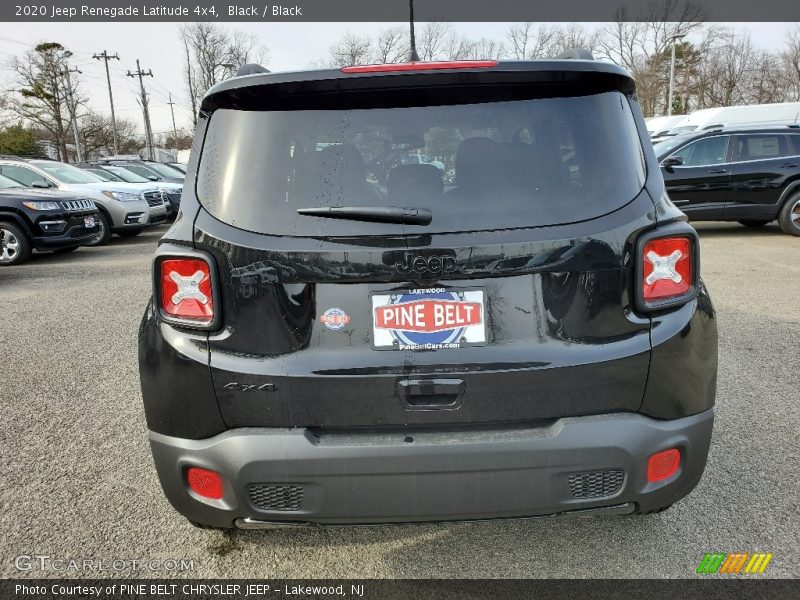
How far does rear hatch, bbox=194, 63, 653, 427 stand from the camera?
174 cm

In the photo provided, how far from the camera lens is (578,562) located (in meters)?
2.22

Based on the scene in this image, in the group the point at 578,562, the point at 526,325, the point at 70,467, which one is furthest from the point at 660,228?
the point at 70,467

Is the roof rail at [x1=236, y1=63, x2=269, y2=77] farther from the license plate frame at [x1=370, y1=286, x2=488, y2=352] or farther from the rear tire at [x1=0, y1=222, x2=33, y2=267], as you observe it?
the rear tire at [x1=0, y1=222, x2=33, y2=267]

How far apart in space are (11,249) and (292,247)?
9.81 m

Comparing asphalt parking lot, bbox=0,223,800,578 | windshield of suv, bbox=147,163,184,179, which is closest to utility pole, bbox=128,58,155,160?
windshield of suv, bbox=147,163,184,179

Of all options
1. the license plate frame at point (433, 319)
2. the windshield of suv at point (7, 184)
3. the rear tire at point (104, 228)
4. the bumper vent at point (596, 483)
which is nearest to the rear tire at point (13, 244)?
the windshield of suv at point (7, 184)

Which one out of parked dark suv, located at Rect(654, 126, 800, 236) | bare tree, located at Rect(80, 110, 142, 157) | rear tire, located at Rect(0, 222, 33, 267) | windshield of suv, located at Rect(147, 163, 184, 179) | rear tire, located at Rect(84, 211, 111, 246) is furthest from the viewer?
bare tree, located at Rect(80, 110, 142, 157)

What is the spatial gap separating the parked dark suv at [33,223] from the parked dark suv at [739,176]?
10354 mm

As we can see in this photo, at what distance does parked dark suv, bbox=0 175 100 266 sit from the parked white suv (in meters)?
0.88

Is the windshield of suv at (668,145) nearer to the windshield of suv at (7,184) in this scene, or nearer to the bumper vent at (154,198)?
the bumper vent at (154,198)

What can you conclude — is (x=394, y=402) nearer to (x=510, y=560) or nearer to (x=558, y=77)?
(x=510, y=560)

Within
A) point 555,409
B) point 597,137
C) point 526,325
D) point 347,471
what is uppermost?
point 597,137

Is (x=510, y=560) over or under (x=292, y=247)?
under

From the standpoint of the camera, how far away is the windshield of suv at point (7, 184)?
394 inches
